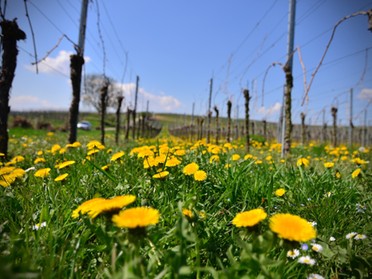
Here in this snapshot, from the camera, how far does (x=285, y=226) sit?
0.87m

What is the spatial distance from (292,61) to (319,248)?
245 inches

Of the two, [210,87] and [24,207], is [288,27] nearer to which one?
→ [24,207]

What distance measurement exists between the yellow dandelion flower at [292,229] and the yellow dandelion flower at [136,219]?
1.39ft

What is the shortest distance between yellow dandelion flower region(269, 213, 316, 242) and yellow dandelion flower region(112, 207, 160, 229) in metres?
0.42

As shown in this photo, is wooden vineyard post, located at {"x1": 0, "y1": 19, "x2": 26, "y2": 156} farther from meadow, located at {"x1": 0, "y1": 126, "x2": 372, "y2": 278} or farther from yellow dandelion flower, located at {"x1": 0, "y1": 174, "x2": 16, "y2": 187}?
yellow dandelion flower, located at {"x1": 0, "y1": 174, "x2": 16, "y2": 187}

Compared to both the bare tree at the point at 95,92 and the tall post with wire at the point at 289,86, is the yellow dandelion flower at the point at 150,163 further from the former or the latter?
the bare tree at the point at 95,92

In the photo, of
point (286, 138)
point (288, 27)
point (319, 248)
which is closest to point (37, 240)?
point (319, 248)

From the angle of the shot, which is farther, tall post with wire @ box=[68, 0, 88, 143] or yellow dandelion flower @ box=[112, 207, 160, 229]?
tall post with wire @ box=[68, 0, 88, 143]

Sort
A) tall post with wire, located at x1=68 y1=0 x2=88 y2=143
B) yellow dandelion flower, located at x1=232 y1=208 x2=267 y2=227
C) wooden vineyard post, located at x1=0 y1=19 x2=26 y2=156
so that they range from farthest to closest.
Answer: tall post with wire, located at x1=68 y1=0 x2=88 y2=143
wooden vineyard post, located at x1=0 y1=19 x2=26 y2=156
yellow dandelion flower, located at x1=232 y1=208 x2=267 y2=227

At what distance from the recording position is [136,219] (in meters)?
0.84

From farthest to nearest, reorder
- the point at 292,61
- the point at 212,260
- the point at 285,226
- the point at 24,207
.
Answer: the point at 292,61 → the point at 24,207 → the point at 212,260 → the point at 285,226

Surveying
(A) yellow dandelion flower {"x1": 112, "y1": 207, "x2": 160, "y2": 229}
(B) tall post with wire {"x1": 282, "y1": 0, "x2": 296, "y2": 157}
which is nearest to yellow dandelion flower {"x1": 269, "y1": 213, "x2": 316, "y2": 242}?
(A) yellow dandelion flower {"x1": 112, "y1": 207, "x2": 160, "y2": 229}

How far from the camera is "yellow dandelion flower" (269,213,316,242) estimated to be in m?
0.82

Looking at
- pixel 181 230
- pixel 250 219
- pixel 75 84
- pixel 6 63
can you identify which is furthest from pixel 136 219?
pixel 75 84
